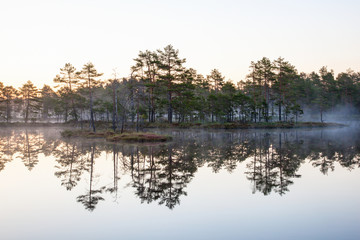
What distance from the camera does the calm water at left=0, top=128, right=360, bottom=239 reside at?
7895 millimetres

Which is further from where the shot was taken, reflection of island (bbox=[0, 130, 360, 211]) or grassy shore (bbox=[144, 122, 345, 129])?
grassy shore (bbox=[144, 122, 345, 129])

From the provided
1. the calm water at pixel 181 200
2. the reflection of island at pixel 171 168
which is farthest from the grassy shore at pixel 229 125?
the calm water at pixel 181 200

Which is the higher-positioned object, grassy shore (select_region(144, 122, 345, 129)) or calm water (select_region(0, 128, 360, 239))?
grassy shore (select_region(144, 122, 345, 129))

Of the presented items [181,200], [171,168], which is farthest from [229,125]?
[181,200]

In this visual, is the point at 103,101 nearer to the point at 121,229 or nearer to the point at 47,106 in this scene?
the point at 47,106

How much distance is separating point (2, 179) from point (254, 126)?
58221mm

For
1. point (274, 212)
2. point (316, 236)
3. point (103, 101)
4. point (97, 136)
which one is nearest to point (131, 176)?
point (274, 212)

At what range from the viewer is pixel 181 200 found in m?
10.5

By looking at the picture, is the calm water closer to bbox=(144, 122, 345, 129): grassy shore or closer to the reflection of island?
the reflection of island

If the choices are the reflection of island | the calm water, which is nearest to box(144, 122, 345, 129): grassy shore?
the reflection of island

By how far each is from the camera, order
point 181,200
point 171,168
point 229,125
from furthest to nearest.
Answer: point 229,125
point 171,168
point 181,200

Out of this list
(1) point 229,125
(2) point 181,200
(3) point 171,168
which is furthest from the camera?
(1) point 229,125

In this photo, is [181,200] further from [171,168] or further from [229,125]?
[229,125]

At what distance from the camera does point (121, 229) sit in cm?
801
